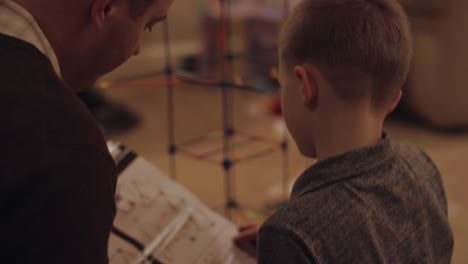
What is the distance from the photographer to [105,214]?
1.86 ft

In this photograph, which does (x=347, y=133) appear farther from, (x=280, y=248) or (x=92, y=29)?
(x=92, y=29)

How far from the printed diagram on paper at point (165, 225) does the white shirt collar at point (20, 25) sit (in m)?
0.36

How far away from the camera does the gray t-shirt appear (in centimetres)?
64

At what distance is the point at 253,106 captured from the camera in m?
2.70

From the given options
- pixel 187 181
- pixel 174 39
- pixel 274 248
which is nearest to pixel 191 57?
pixel 174 39

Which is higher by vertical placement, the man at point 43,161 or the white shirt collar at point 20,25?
the white shirt collar at point 20,25

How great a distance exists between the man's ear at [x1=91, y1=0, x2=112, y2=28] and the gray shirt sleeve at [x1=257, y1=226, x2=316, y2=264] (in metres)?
0.30

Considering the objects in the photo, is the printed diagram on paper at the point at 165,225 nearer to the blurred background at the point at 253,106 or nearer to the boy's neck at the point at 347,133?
the boy's neck at the point at 347,133

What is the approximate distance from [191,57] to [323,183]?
2443 millimetres

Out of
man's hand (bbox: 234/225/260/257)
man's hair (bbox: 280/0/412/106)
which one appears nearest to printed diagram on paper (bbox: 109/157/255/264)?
man's hand (bbox: 234/225/260/257)

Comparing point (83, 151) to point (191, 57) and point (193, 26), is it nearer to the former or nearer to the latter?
point (191, 57)

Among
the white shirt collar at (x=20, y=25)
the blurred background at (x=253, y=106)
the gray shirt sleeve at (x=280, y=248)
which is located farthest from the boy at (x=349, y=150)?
the blurred background at (x=253, y=106)

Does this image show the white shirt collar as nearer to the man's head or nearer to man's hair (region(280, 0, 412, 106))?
the man's head

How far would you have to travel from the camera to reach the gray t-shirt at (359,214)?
64 centimetres
